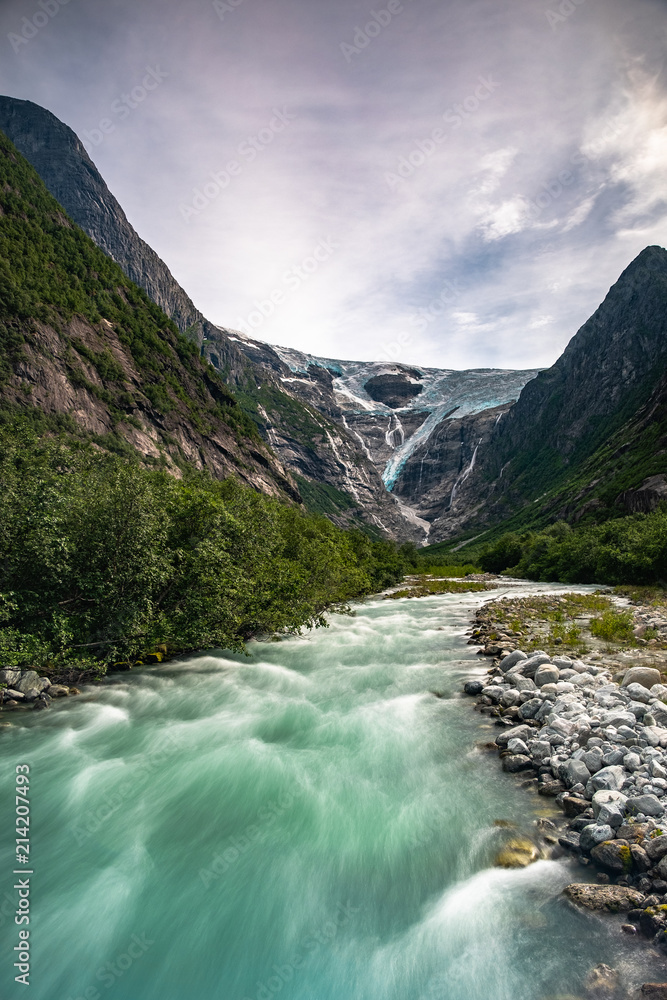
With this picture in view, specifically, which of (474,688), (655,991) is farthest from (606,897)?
(474,688)

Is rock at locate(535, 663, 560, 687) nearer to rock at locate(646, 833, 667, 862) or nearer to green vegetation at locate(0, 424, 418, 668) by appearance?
rock at locate(646, 833, 667, 862)

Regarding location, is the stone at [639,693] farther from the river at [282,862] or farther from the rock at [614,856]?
the rock at [614,856]

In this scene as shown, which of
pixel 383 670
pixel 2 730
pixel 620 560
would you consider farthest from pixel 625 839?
pixel 620 560

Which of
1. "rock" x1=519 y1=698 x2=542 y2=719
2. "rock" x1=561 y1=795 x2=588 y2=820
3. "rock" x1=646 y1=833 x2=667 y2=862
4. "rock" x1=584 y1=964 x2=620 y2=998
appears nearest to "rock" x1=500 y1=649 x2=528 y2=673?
"rock" x1=519 y1=698 x2=542 y2=719

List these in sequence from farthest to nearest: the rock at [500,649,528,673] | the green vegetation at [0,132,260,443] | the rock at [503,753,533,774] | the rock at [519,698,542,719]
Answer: the green vegetation at [0,132,260,443], the rock at [500,649,528,673], the rock at [519,698,542,719], the rock at [503,753,533,774]

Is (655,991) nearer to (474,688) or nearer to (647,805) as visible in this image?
(647,805)

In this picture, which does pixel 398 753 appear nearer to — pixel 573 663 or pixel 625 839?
pixel 625 839
